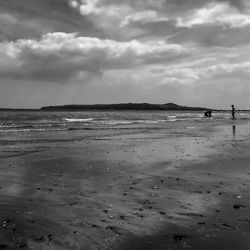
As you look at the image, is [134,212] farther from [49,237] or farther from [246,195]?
[246,195]

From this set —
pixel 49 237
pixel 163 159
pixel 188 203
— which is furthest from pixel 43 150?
pixel 49 237

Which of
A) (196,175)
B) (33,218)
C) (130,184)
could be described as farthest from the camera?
(196,175)

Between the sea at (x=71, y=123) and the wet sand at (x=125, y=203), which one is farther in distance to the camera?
the sea at (x=71, y=123)

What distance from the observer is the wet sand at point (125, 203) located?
7.77 metres

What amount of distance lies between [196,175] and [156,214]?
5740 mm

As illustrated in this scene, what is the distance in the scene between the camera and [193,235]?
26.2 ft

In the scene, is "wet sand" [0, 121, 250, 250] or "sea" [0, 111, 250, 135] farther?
"sea" [0, 111, 250, 135]

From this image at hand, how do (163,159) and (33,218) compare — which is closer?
(33,218)

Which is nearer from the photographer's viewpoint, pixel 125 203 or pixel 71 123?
pixel 125 203

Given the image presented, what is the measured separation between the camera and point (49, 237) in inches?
310

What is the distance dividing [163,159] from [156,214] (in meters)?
9.99

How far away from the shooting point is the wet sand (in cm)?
777

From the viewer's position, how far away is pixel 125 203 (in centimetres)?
1056

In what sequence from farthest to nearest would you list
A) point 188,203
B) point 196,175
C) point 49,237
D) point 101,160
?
A: point 101,160, point 196,175, point 188,203, point 49,237
